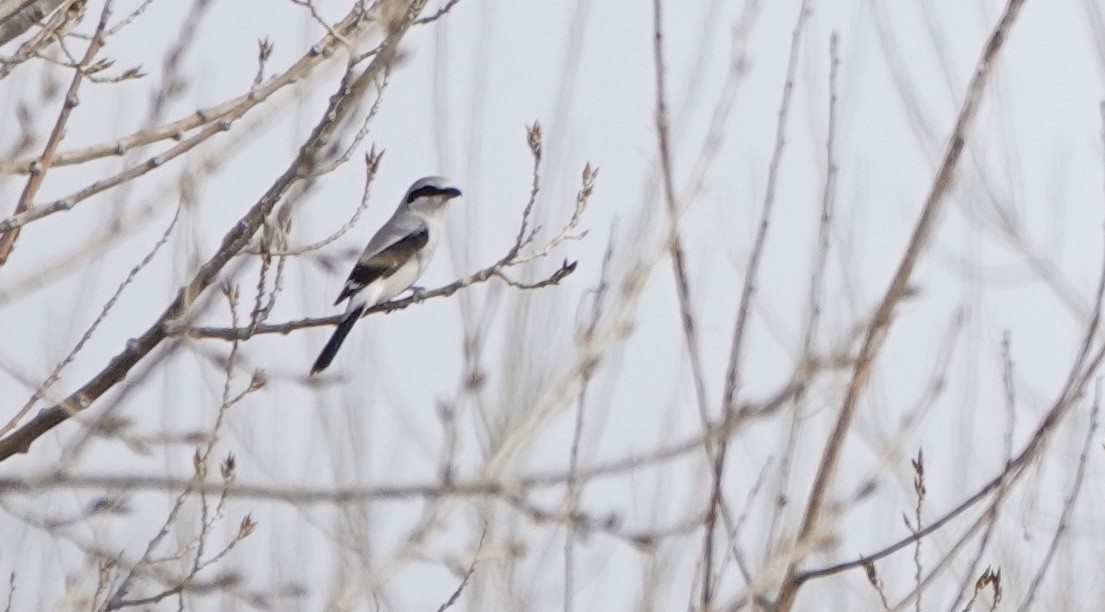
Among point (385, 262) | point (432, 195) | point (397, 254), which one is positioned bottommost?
point (385, 262)

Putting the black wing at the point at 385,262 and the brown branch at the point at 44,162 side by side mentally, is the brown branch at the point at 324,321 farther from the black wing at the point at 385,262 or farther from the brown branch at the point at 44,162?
the black wing at the point at 385,262

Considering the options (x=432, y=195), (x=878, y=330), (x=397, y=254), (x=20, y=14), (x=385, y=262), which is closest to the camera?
(x=878, y=330)

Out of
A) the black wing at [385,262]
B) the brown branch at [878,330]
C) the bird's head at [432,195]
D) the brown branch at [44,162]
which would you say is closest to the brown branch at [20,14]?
the brown branch at [44,162]

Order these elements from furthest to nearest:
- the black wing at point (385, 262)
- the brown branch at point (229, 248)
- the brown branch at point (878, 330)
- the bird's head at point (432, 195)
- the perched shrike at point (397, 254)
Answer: the bird's head at point (432, 195)
the black wing at point (385, 262)
the perched shrike at point (397, 254)
the brown branch at point (229, 248)
the brown branch at point (878, 330)

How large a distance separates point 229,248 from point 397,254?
142 inches

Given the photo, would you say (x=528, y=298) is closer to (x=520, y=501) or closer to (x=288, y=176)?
(x=520, y=501)

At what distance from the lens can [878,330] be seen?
5.72ft

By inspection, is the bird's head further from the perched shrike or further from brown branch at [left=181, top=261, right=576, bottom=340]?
brown branch at [left=181, top=261, right=576, bottom=340]

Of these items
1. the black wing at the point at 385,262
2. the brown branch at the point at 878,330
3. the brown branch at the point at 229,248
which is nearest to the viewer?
the brown branch at the point at 878,330

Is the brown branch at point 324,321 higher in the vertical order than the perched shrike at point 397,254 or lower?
lower

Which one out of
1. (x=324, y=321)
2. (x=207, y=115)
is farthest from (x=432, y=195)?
(x=207, y=115)

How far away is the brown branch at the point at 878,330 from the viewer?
5.45 ft

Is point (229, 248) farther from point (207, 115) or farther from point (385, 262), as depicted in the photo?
point (385, 262)

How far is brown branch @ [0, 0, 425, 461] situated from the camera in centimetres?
214
